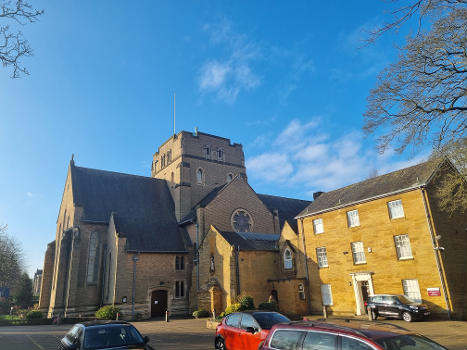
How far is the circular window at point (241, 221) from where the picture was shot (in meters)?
35.4

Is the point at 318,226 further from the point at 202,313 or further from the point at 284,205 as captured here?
the point at 284,205

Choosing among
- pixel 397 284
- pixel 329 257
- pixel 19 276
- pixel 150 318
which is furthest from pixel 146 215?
pixel 19 276

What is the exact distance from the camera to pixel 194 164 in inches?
1672

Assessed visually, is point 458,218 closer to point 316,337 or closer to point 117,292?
point 316,337

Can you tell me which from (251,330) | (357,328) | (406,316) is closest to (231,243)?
(406,316)

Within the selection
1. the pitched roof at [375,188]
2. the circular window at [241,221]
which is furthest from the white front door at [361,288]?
the circular window at [241,221]

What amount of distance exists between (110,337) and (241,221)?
91.8 feet

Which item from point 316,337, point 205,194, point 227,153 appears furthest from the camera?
point 227,153

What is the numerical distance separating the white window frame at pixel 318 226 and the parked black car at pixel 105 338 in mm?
19956

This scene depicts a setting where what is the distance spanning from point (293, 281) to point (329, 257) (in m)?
3.54

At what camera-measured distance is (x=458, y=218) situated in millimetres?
21594

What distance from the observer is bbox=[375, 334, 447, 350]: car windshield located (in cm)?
505

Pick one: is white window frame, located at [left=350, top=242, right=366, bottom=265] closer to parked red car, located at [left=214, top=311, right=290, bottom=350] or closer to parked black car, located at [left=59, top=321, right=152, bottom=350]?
parked red car, located at [left=214, top=311, right=290, bottom=350]

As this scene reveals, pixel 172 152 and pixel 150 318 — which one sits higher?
pixel 172 152
